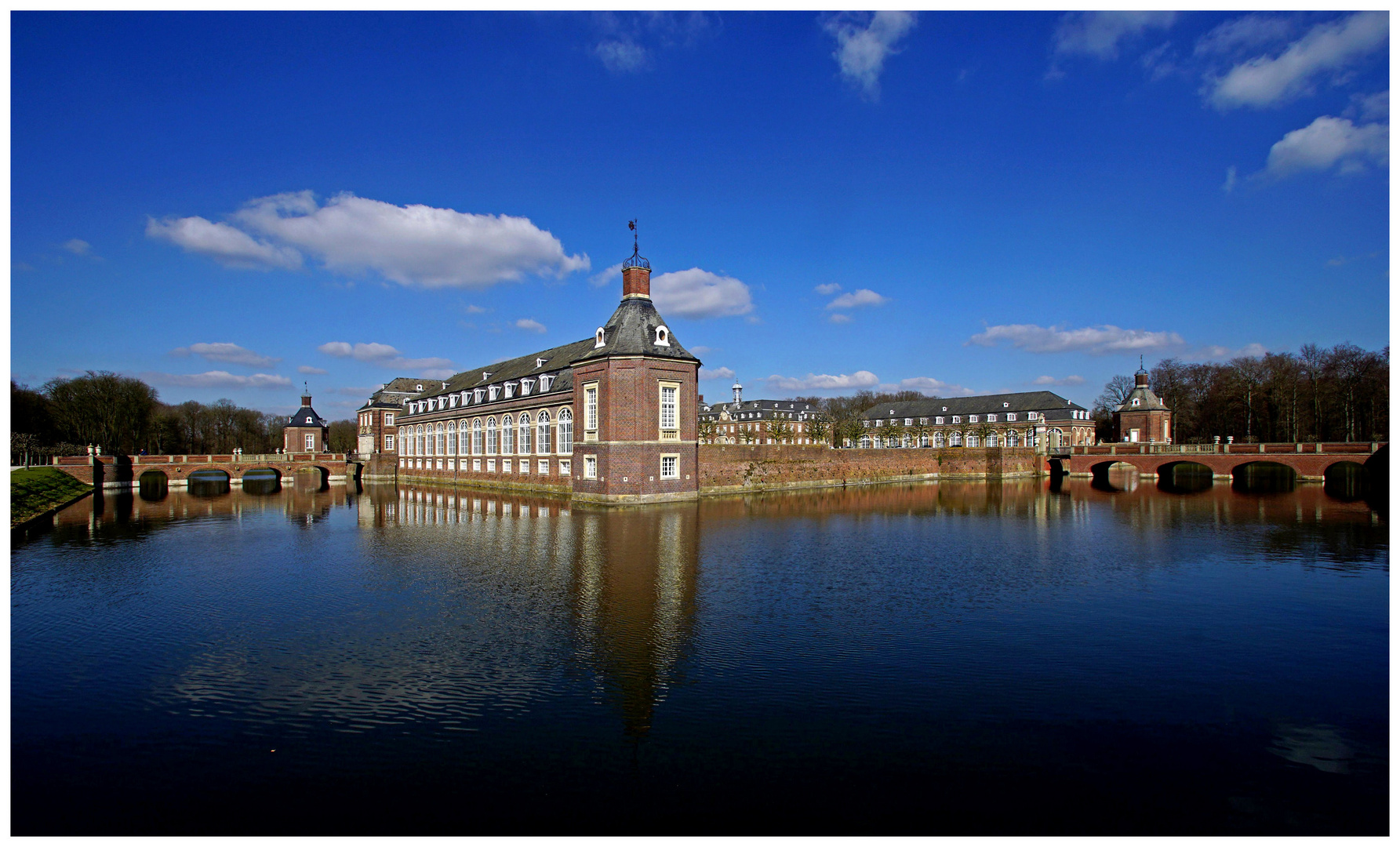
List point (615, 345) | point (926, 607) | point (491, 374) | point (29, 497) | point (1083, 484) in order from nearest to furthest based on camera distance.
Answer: point (926, 607), point (29, 497), point (615, 345), point (1083, 484), point (491, 374)

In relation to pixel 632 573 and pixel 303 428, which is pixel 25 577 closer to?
pixel 632 573

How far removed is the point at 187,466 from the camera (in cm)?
5206

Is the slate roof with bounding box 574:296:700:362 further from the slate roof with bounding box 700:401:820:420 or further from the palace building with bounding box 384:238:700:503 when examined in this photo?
the slate roof with bounding box 700:401:820:420

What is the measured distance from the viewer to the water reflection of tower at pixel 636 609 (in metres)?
8.53

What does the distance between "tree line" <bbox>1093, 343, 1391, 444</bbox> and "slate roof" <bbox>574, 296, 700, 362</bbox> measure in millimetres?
49538

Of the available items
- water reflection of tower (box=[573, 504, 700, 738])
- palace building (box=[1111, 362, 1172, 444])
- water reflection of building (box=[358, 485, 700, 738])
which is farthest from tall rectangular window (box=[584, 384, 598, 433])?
palace building (box=[1111, 362, 1172, 444])

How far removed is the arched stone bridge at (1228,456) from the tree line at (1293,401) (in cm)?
653

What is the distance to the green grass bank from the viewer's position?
2686 cm

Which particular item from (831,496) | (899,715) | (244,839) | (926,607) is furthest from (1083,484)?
(244,839)

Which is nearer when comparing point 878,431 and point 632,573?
point 632,573

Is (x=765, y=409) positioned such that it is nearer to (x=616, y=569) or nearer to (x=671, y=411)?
(x=671, y=411)

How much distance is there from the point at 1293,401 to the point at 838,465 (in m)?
45.2

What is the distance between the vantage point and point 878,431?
84.6 metres

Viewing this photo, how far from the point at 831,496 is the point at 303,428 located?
5413 cm
